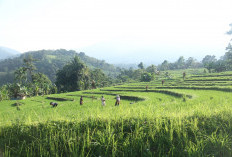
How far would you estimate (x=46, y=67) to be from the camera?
11369 centimetres

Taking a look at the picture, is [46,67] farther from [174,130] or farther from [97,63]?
[174,130]

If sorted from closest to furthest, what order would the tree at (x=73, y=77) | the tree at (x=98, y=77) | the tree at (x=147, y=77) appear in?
the tree at (x=147, y=77) < the tree at (x=73, y=77) < the tree at (x=98, y=77)

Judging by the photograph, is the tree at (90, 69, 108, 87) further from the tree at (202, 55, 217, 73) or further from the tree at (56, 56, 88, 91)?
the tree at (202, 55, 217, 73)

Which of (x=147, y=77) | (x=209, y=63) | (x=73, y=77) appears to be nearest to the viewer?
(x=147, y=77)

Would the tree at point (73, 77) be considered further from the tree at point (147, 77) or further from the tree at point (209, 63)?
the tree at point (209, 63)

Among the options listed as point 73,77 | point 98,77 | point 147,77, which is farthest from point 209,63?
point 73,77

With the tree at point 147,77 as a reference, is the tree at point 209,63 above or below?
above

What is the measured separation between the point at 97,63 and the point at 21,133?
157593 mm

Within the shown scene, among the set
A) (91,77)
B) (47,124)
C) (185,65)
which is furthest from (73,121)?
(185,65)

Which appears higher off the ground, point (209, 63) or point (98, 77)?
point (209, 63)

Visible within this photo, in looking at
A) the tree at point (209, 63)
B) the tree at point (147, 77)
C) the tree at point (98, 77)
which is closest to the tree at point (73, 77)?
the tree at point (98, 77)

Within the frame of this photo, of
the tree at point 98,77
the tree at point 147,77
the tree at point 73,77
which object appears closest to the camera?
the tree at point 147,77

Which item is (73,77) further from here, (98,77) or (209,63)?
(209,63)

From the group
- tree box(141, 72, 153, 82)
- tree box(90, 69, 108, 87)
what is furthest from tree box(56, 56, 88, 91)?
tree box(141, 72, 153, 82)
